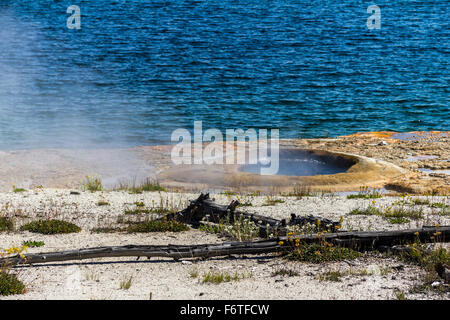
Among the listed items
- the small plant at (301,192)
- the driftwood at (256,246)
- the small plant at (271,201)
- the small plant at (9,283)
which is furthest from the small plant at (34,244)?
the small plant at (301,192)

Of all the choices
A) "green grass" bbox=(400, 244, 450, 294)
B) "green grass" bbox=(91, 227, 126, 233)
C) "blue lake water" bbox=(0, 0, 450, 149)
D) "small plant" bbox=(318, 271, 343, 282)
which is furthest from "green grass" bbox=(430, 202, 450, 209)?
"blue lake water" bbox=(0, 0, 450, 149)

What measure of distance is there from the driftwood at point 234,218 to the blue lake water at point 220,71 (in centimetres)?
1834

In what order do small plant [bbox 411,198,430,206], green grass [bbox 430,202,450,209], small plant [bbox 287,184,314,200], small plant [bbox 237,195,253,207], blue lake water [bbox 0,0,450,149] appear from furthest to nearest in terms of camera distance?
blue lake water [bbox 0,0,450,149]
small plant [bbox 287,184,314,200]
small plant [bbox 237,195,253,207]
small plant [bbox 411,198,430,206]
green grass [bbox 430,202,450,209]

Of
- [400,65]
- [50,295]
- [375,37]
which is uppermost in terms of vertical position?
[375,37]

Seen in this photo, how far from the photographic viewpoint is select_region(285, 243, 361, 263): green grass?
8.84 meters

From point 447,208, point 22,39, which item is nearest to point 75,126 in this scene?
point 447,208

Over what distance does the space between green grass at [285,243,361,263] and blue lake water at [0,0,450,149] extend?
2185 centimetres

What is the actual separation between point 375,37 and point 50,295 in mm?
53236

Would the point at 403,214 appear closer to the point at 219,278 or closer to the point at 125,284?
the point at 219,278

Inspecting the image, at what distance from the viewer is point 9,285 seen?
7.59 metres

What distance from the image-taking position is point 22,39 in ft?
204

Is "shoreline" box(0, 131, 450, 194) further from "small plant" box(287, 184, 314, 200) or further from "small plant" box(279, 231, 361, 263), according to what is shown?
"small plant" box(279, 231, 361, 263)

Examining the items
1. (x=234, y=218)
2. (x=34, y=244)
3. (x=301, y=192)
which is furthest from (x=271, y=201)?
(x=34, y=244)
